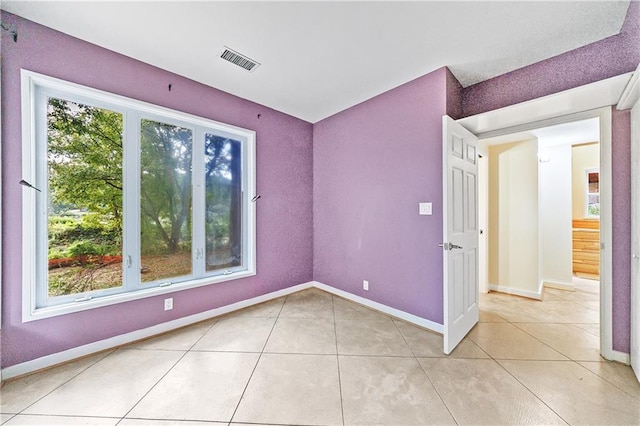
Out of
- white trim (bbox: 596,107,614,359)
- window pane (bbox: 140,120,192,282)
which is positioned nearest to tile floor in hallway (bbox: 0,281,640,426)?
white trim (bbox: 596,107,614,359)

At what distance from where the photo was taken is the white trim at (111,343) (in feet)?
5.58

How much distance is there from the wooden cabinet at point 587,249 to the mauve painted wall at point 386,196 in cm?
412

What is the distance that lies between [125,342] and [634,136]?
14.8 feet

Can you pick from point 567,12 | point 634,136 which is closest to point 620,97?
Answer: point 634,136

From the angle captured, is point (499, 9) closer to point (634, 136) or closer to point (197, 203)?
point (634, 136)

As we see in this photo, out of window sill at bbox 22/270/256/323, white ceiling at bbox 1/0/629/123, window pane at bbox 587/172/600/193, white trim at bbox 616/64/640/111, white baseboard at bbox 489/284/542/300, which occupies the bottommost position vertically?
white baseboard at bbox 489/284/542/300

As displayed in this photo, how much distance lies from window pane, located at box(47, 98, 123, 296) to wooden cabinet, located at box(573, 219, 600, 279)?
279 inches

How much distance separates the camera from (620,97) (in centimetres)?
173

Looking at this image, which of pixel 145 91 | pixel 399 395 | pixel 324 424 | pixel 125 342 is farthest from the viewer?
pixel 145 91

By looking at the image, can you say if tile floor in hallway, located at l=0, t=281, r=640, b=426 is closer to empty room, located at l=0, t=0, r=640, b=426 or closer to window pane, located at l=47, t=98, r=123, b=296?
empty room, located at l=0, t=0, r=640, b=426

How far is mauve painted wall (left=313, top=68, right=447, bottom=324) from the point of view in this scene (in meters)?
2.37

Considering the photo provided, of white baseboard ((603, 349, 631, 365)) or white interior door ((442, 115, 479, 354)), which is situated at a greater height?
white interior door ((442, 115, 479, 354))

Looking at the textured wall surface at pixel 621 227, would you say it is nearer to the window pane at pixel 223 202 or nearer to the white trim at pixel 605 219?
the white trim at pixel 605 219

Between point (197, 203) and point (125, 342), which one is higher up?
point (197, 203)
